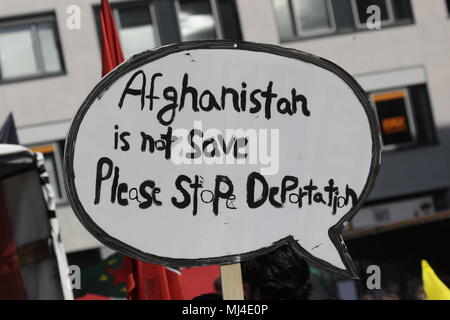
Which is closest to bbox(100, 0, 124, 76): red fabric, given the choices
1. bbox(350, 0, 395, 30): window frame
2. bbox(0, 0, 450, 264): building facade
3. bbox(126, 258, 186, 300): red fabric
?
bbox(126, 258, 186, 300): red fabric

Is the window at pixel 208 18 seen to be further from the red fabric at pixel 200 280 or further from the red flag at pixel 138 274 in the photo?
the red flag at pixel 138 274

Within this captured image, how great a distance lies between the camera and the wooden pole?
8.95 ft

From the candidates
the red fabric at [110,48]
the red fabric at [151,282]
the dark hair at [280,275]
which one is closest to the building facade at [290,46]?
the red fabric at [151,282]

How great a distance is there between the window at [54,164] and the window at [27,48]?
107cm

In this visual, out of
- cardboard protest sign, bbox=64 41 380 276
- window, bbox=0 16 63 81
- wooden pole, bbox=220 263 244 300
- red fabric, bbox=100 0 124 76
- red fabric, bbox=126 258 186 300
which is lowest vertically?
red fabric, bbox=126 258 186 300

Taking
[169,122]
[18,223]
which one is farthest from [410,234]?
[169,122]

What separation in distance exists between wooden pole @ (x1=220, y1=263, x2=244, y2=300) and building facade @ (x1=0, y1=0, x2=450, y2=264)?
1090cm

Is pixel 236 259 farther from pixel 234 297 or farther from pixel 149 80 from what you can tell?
pixel 149 80

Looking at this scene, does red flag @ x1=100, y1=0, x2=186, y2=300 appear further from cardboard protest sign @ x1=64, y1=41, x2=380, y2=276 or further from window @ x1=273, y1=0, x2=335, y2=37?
window @ x1=273, y1=0, x2=335, y2=37

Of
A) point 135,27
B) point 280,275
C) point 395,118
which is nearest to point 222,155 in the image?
point 280,275

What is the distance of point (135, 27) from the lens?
13828 millimetres

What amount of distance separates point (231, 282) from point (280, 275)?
0.31 m

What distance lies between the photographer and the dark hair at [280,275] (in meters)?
2.98

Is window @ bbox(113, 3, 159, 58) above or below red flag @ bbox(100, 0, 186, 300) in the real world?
above
